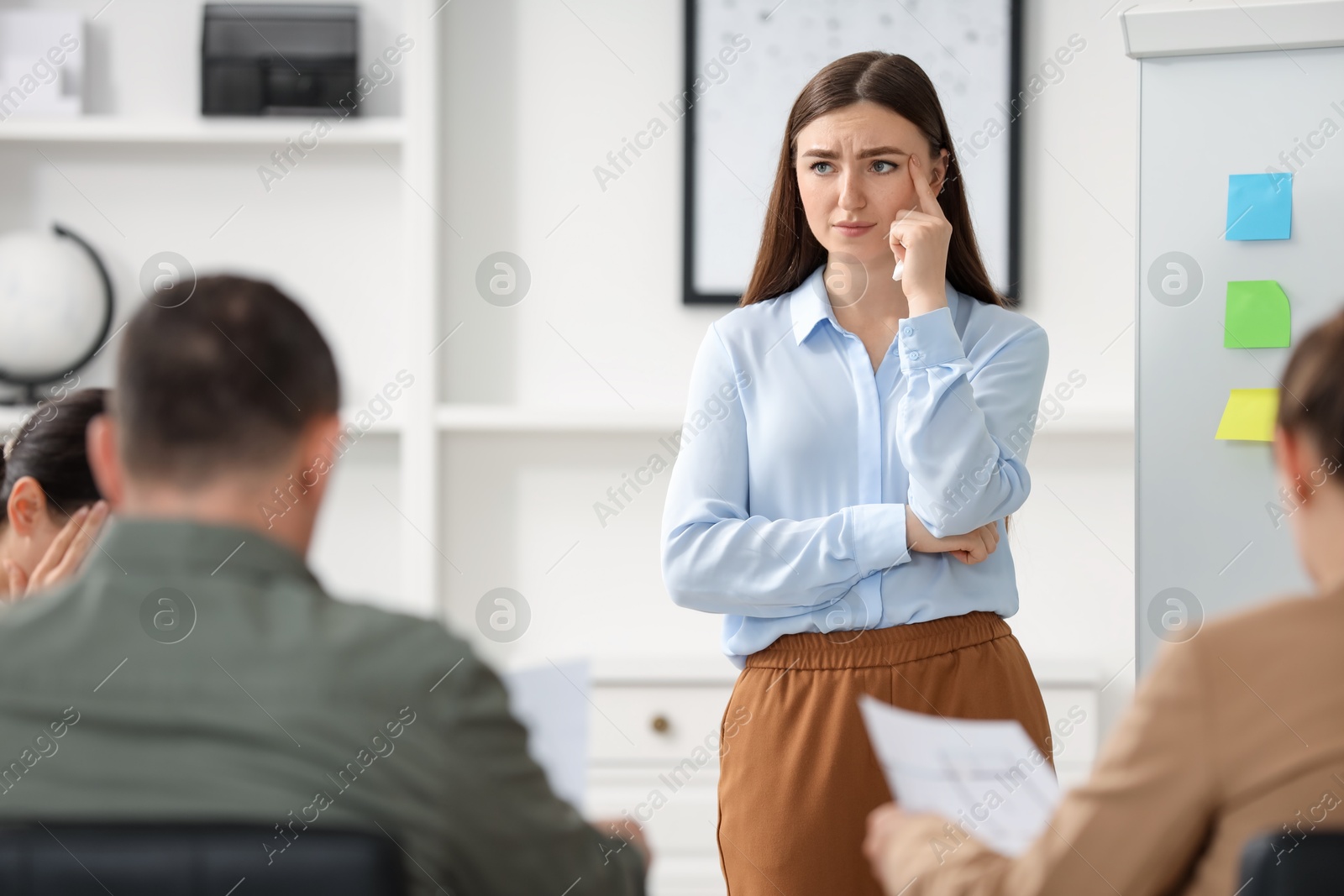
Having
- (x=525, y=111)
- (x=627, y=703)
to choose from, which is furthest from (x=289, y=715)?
(x=525, y=111)

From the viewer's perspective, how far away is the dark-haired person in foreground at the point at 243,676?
2.55 feet

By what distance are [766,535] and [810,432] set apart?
16 cm

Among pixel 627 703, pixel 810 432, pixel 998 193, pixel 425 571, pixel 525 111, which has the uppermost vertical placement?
pixel 525 111

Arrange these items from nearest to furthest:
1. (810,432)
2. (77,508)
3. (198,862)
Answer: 1. (198,862)
2. (77,508)
3. (810,432)

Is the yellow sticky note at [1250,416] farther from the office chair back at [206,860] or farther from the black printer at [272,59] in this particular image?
the black printer at [272,59]

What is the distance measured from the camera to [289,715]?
31.0 inches

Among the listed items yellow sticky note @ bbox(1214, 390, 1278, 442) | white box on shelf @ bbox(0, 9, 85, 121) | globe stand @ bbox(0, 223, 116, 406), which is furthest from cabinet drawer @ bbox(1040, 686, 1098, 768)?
white box on shelf @ bbox(0, 9, 85, 121)

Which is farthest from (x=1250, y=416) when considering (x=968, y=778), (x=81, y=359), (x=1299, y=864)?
(x=81, y=359)

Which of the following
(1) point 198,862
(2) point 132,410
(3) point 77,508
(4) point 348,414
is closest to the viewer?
(1) point 198,862

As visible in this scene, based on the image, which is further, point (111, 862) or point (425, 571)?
point (425, 571)

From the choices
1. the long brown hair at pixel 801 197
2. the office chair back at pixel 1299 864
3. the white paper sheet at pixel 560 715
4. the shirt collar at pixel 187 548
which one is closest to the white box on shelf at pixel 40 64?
the long brown hair at pixel 801 197

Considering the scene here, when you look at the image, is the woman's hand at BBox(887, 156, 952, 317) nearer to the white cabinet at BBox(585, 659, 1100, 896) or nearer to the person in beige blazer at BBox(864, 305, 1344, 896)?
the person in beige blazer at BBox(864, 305, 1344, 896)

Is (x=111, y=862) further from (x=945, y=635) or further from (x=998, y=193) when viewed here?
(x=998, y=193)

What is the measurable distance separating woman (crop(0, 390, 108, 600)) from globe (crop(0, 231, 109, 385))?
1551 millimetres
